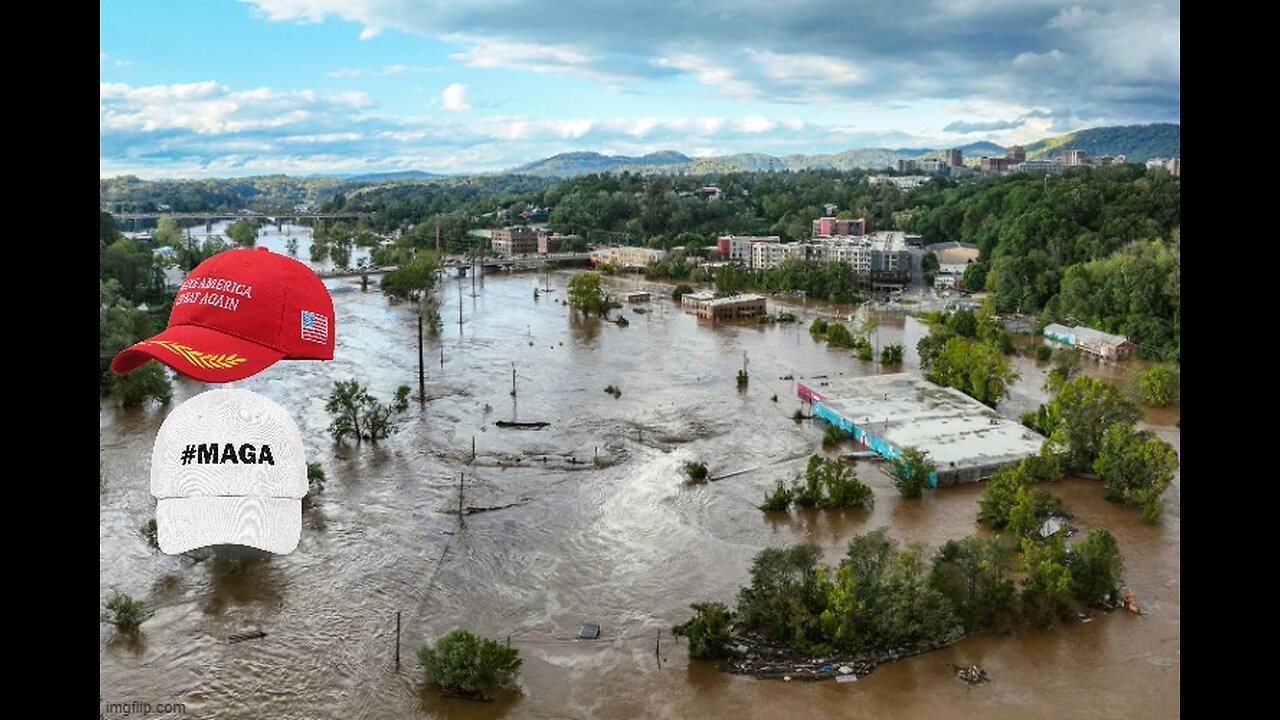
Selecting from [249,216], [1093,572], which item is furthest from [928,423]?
[249,216]

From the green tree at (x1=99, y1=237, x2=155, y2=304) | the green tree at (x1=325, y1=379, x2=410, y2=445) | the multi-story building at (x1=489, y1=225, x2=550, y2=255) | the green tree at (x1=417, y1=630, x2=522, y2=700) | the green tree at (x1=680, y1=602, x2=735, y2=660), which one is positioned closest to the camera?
the green tree at (x1=417, y1=630, x2=522, y2=700)

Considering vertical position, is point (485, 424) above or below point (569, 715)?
above

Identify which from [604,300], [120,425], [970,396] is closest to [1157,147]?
[604,300]

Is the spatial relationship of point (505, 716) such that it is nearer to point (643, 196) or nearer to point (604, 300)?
point (604, 300)

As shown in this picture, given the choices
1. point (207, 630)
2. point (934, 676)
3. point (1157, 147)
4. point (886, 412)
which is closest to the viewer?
point (934, 676)

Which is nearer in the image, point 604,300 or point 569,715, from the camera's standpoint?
point 569,715

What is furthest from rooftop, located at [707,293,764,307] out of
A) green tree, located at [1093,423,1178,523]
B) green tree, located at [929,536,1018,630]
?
green tree, located at [929,536,1018,630]

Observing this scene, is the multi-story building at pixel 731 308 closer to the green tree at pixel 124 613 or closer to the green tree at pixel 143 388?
the green tree at pixel 143 388

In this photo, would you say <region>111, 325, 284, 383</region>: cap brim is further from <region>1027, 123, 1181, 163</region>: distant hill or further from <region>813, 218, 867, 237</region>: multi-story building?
<region>1027, 123, 1181, 163</region>: distant hill
